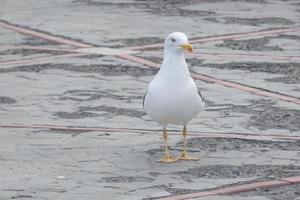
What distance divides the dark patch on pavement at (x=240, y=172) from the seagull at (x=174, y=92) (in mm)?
423

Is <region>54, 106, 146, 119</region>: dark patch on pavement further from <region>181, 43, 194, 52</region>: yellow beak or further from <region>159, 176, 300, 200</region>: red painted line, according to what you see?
<region>159, 176, 300, 200</region>: red painted line

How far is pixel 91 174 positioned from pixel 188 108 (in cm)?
99

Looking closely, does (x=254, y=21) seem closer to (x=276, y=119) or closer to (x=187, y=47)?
(x=276, y=119)

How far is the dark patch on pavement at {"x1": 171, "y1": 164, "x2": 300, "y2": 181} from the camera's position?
30.0ft

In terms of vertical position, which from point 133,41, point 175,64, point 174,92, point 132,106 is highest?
point 175,64

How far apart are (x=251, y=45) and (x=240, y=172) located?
658cm

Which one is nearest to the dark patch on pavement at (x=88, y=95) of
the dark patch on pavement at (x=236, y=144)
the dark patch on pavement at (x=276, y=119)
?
the dark patch on pavement at (x=276, y=119)

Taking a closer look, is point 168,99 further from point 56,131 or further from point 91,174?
point 56,131

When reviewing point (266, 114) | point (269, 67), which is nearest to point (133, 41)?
point (269, 67)

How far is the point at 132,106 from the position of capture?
→ 1202 cm

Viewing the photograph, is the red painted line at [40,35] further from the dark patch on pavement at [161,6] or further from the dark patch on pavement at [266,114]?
the dark patch on pavement at [266,114]

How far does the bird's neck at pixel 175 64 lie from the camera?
955 cm

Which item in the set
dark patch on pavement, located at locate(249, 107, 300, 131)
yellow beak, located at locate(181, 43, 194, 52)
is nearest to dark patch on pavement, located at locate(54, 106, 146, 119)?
dark patch on pavement, located at locate(249, 107, 300, 131)

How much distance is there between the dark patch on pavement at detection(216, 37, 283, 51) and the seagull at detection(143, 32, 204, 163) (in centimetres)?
583
